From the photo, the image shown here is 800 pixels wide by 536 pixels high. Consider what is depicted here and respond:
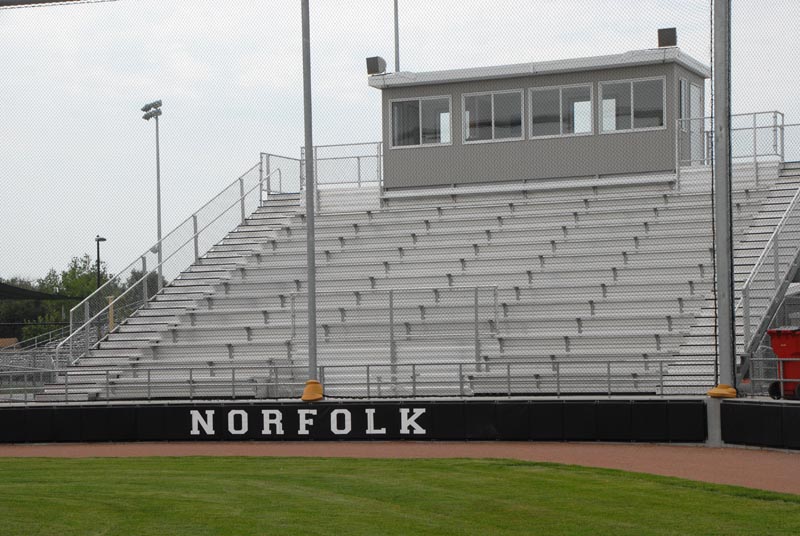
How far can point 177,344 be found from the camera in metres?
25.4

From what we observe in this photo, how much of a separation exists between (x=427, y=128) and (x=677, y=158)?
593cm

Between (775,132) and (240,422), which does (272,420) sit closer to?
(240,422)

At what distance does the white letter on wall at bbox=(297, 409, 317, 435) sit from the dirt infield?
25cm

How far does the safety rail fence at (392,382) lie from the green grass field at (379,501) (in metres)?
4.30

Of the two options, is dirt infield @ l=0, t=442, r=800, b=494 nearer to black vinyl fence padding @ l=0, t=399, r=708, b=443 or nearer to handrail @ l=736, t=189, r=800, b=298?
black vinyl fence padding @ l=0, t=399, r=708, b=443

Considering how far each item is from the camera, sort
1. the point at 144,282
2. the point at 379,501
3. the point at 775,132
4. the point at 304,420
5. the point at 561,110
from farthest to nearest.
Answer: the point at 561,110 → the point at 775,132 → the point at 144,282 → the point at 304,420 → the point at 379,501

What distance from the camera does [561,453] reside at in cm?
1747

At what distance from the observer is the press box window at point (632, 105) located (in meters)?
28.3

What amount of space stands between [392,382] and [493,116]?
449 inches

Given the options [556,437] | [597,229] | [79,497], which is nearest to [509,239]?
[597,229]

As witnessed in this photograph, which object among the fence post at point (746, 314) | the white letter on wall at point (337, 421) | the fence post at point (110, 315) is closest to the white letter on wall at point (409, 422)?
the white letter on wall at point (337, 421)

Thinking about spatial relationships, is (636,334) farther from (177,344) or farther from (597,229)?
(177,344)

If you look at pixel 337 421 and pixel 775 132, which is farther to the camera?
pixel 775 132

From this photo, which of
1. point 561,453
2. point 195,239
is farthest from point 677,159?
point 561,453
